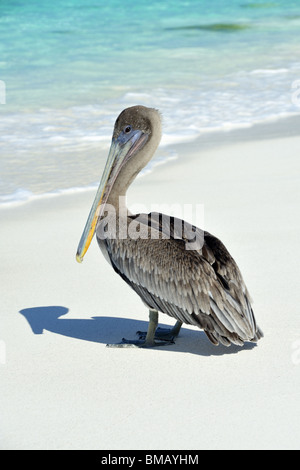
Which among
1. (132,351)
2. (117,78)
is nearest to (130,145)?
(132,351)

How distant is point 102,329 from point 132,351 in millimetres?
360

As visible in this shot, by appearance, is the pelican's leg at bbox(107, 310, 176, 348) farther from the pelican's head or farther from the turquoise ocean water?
the turquoise ocean water

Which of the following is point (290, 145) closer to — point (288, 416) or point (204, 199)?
point (204, 199)

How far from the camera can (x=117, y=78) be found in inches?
512

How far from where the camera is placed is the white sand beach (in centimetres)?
342

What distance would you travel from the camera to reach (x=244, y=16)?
72.3ft

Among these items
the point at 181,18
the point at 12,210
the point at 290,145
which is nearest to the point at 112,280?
the point at 12,210

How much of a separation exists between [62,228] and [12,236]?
15.1 inches

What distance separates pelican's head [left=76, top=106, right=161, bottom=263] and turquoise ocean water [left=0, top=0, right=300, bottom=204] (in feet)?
8.23

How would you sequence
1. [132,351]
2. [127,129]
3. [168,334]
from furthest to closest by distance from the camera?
[127,129] < [168,334] < [132,351]

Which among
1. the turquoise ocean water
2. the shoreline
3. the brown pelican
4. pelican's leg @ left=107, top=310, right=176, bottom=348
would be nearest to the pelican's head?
the brown pelican

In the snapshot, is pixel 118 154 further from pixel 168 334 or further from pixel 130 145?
pixel 168 334

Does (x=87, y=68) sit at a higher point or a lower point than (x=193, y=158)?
higher

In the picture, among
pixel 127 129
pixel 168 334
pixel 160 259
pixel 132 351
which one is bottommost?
pixel 132 351
